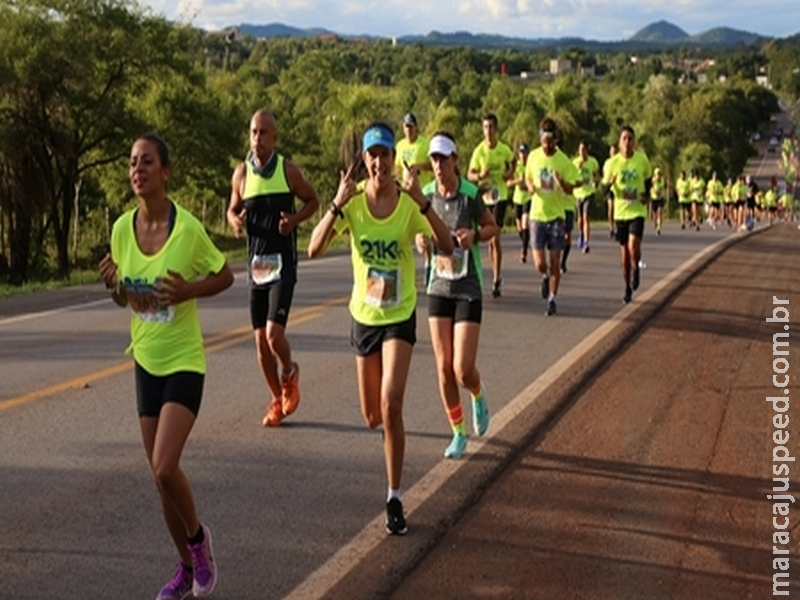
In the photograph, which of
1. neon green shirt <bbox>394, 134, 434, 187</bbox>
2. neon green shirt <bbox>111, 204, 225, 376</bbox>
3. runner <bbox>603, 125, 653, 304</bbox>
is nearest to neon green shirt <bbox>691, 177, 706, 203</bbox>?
runner <bbox>603, 125, 653, 304</bbox>

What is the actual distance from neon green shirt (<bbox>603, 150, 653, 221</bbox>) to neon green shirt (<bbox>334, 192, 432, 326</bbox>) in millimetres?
10410

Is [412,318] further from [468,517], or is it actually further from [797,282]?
[797,282]

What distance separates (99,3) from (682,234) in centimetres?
1770

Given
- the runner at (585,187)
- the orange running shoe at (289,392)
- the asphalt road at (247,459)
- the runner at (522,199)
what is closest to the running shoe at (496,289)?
the runner at (522,199)

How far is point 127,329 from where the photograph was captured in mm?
14352

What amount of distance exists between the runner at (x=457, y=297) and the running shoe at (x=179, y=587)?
2.94m

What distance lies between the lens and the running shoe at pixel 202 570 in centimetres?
576

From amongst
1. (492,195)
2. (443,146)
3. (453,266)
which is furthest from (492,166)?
(443,146)

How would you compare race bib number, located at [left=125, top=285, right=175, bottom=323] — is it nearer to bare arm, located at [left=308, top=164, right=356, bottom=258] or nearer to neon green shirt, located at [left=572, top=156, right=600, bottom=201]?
bare arm, located at [left=308, top=164, right=356, bottom=258]

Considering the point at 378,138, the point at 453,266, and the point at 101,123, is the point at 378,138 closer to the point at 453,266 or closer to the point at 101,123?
the point at 453,266

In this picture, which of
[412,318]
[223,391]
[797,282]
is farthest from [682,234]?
[412,318]

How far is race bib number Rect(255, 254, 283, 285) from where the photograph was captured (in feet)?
30.6

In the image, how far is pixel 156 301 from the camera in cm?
579

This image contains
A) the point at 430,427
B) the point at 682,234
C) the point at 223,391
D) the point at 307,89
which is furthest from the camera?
the point at 307,89
